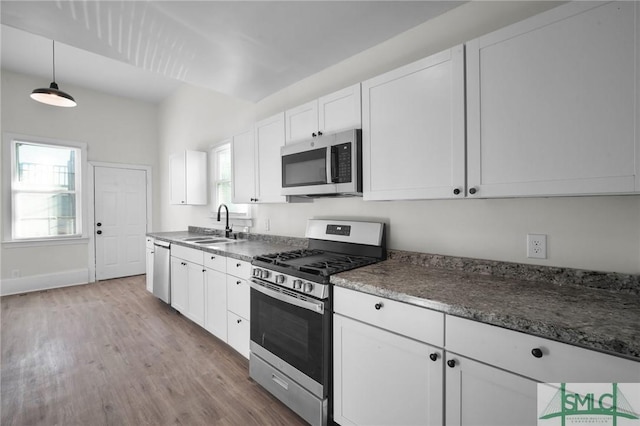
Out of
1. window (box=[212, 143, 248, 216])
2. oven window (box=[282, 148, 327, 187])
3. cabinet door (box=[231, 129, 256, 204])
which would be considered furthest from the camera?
window (box=[212, 143, 248, 216])

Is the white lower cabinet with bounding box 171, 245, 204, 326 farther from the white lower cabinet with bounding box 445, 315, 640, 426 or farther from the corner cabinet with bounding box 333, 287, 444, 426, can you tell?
the white lower cabinet with bounding box 445, 315, 640, 426

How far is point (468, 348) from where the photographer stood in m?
1.12

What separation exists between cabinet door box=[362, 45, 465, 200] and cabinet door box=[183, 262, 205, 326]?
2.03m

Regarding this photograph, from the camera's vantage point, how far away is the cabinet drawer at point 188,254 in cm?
291

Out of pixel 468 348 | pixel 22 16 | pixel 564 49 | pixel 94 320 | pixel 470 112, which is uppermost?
pixel 22 16

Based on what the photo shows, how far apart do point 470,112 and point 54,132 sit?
19.7 feet

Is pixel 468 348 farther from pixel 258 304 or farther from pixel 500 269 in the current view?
pixel 258 304

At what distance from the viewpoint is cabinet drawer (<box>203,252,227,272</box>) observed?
100 inches

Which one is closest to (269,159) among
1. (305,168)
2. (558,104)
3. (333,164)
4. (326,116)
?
(305,168)

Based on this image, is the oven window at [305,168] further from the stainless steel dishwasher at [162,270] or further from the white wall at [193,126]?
the stainless steel dishwasher at [162,270]

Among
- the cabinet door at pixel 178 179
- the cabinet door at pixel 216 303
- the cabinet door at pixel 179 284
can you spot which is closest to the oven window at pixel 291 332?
the cabinet door at pixel 216 303

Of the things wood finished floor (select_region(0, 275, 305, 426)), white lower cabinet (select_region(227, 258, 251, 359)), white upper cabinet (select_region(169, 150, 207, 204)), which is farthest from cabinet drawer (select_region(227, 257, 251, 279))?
white upper cabinet (select_region(169, 150, 207, 204))

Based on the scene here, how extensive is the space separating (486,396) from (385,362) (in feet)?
1.44

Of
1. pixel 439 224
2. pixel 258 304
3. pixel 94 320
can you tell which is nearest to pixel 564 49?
pixel 439 224
